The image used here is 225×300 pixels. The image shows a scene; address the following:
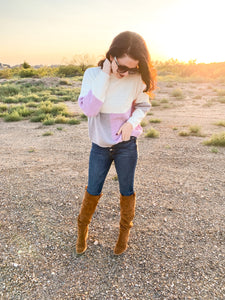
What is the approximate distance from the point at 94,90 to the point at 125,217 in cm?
120

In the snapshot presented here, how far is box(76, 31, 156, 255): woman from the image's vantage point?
1.68 metres

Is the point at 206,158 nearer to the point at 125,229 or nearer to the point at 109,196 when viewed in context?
the point at 109,196

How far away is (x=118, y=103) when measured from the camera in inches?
72.1

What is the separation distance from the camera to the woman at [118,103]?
168cm

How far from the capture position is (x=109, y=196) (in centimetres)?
356

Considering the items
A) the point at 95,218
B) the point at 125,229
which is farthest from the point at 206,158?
the point at 125,229

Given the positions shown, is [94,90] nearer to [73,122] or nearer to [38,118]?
[73,122]

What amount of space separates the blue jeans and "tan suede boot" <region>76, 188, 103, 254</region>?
0.26 feet

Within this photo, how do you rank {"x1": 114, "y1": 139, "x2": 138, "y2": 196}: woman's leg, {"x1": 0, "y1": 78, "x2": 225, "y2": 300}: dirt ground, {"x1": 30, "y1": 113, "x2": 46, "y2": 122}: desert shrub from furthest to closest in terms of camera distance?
1. {"x1": 30, "y1": 113, "x2": 46, "y2": 122}: desert shrub
2. {"x1": 0, "y1": 78, "x2": 225, "y2": 300}: dirt ground
3. {"x1": 114, "y1": 139, "x2": 138, "y2": 196}: woman's leg

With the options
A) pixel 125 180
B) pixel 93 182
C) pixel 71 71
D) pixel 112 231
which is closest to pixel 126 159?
pixel 125 180

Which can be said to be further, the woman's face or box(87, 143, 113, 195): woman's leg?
box(87, 143, 113, 195): woman's leg

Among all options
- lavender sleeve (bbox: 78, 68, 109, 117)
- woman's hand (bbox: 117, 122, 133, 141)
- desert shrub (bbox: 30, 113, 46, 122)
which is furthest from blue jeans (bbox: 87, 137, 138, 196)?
desert shrub (bbox: 30, 113, 46, 122)

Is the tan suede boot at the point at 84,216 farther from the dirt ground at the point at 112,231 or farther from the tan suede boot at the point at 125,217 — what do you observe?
the tan suede boot at the point at 125,217

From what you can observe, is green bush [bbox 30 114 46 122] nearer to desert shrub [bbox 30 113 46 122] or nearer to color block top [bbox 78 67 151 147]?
desert shrub [bbox 30 113 46 122]
